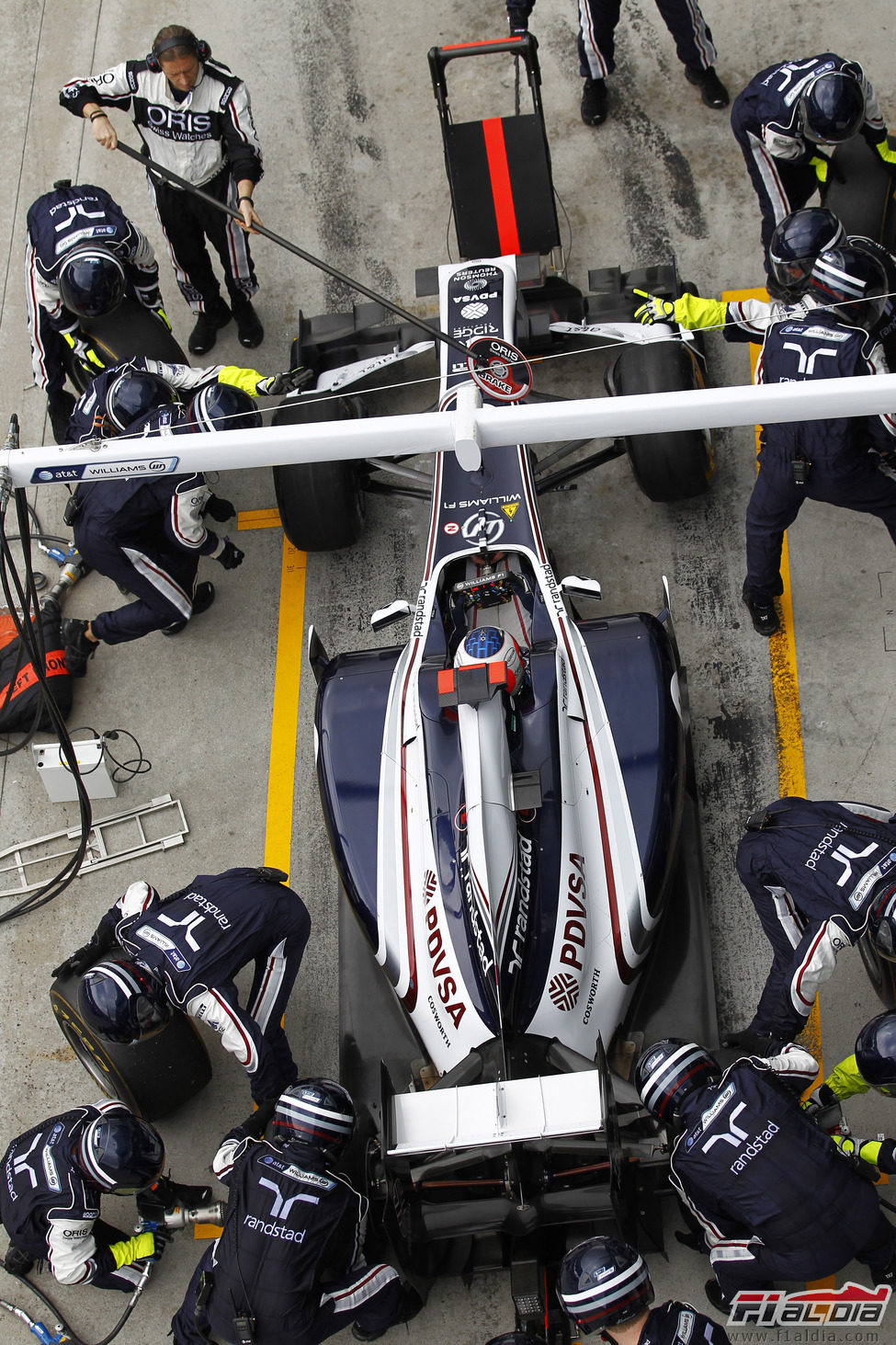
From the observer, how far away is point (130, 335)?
7.55m

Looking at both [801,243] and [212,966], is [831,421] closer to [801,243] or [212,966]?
[801,243]

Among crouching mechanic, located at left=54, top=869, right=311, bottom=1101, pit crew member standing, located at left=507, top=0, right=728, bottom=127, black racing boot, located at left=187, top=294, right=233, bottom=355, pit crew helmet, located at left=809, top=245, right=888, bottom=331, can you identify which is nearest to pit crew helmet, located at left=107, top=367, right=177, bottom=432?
black racing boot, located at left=187, top=294, right=233, bottom=355

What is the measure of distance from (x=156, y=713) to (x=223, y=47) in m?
5.33

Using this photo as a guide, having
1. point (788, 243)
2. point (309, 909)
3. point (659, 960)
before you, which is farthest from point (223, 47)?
point (659, 960)

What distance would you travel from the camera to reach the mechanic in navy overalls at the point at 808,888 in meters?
5.16

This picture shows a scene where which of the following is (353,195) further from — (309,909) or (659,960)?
(659,960)

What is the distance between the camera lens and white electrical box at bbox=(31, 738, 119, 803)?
22.3 feet

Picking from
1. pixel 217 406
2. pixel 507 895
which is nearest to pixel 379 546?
pixel 217 406

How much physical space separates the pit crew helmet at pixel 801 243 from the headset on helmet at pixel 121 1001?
4.31 m

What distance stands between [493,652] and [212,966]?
1.75 meters

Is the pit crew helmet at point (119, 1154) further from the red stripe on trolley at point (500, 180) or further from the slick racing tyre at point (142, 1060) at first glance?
the red stripe on trolley at point (500, 180)

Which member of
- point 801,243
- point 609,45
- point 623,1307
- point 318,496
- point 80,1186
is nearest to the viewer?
point 623,1307

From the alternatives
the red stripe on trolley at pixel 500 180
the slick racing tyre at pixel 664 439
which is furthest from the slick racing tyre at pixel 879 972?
the red stripe on trolley at pixel 500 180

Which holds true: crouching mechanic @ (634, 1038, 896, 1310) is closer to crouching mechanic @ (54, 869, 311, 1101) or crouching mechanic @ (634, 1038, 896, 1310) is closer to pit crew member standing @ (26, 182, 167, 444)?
crouching mechanic @ (54, 869, 311, 1101)
